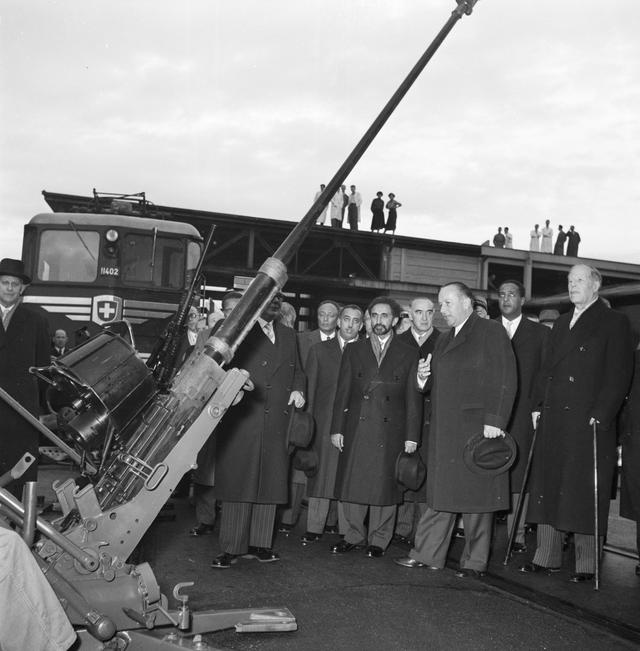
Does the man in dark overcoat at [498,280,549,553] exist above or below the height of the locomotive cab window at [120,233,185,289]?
below

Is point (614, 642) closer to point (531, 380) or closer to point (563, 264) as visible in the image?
point (531, 380)

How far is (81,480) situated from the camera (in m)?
4.80

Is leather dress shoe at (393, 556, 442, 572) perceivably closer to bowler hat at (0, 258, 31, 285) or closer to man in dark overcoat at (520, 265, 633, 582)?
man in dark overcoat at (520, 265, 633, 582)

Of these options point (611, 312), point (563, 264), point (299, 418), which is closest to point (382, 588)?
point (299, 418)

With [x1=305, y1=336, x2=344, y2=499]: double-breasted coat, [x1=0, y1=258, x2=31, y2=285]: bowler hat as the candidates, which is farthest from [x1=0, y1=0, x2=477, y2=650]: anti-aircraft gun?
[x1=305, y1=336, x2=344, y2=499]: double-breasted coat

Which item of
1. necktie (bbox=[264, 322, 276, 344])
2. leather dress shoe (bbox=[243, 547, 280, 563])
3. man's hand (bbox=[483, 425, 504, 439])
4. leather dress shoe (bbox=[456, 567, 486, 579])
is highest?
necktie (bbox=[264, 322, 276, 344])

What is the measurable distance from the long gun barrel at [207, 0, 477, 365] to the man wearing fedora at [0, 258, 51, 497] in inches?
107

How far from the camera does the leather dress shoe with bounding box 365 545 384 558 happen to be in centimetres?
556

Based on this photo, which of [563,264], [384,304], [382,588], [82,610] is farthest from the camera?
[563,264]

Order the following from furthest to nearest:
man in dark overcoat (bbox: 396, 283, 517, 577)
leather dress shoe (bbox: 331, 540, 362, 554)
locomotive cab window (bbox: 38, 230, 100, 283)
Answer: locomotive cab window (bbox: 38, 230, 100, 283), leather dress shoe (bbox: 331, 540, 362, 554), man in dark overcoat (bbox: 396, 283, 517, 577)

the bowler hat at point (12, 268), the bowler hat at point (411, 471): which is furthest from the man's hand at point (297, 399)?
the bowler hat at point (12, 268)

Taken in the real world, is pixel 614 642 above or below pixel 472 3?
below

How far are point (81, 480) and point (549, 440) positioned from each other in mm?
3235

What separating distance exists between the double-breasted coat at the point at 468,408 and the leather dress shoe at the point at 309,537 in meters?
1.32
